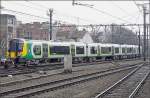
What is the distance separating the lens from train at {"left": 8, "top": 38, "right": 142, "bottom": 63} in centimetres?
3924

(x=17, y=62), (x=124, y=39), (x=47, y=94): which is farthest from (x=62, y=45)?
(x=124, y=39)

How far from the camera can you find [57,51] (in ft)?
157

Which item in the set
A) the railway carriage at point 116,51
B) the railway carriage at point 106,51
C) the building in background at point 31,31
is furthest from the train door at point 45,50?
the building in background at point 31,31

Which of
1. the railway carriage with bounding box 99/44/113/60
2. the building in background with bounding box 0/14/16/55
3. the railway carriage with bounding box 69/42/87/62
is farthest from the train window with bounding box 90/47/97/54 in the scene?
the building in background with bounding box 0/14/16/55

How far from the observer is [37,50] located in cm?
4200

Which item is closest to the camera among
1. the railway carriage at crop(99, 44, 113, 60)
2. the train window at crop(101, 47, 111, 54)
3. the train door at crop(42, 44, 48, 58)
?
the train door at crop(42, 44, 48, 58)

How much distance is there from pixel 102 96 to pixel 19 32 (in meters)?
83.8

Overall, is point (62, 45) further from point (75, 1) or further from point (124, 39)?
point (124, 39)

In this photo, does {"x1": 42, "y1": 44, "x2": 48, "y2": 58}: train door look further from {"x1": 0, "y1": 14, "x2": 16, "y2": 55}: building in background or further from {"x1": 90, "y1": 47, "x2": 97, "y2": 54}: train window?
{"x1": 0, "y1": 14, "x2": 16, "y2": 55}: building in background

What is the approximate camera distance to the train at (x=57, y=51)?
39241 mm

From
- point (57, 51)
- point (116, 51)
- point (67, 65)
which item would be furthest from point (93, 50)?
point (67, 65)

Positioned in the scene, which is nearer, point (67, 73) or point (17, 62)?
point (67, 73)

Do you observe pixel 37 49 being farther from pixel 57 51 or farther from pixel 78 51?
pixel 78 51

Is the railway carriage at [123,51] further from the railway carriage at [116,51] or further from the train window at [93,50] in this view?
the train window at [93,50]
